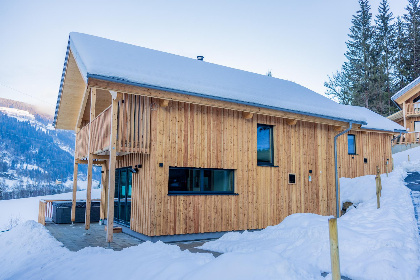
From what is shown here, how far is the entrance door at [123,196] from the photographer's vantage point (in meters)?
10.2

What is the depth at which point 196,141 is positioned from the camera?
9180 mm

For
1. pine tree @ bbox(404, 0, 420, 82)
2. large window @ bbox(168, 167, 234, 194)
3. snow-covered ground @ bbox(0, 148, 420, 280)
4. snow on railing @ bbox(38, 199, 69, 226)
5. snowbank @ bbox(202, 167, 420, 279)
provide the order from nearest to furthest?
snow-covered ground @ bbox(0, 148, 420, 280), snowbank @ bbox(202, 167, 420, 279), large window @ bbox(168, 167, 234, 194), snow on railing @ bbox(38, 199, 69, 226), pine tree @ bbox(404, 0, 420, 82)

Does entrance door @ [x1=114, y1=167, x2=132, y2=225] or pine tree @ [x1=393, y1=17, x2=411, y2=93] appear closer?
entrance door @ [x1=114, y1=167, x2=132, y2=225]

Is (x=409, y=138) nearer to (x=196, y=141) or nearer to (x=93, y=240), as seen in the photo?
(x=196, y=141)

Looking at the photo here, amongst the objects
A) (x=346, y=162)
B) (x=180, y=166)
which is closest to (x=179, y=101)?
(x=180, y=166)

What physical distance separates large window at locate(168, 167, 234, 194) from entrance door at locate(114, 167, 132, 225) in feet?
6.65

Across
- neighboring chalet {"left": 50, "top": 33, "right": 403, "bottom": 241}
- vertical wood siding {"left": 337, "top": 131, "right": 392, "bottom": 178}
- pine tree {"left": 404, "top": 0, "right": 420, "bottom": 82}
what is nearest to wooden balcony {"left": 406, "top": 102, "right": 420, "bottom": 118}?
pine tree {"left": 404, "top": 0, "right": 420, "bottom": 82}

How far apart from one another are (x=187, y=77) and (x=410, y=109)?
89.3ft

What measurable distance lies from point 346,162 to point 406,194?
6152 millimetres

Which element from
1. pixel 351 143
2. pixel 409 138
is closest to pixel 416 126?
pixel 409 138

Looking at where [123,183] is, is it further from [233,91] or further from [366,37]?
[366,37]

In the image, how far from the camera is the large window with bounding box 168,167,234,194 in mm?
8805

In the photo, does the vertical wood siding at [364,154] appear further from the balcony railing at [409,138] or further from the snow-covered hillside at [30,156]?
the snow-covered hillside at [30,156]

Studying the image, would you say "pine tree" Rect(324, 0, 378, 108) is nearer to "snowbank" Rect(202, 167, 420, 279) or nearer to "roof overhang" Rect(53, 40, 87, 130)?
"snowbank" Rect(202, 167, 420, 279)
